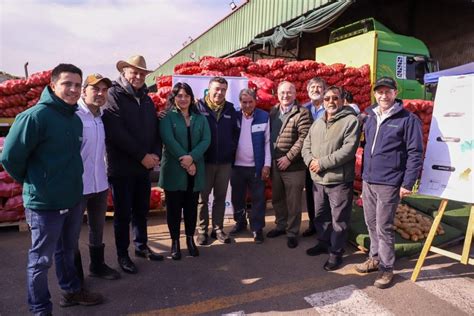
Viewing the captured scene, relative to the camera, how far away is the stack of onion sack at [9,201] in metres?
4.44

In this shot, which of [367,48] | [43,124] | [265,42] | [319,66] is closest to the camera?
[43,124]

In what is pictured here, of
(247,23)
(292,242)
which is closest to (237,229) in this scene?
(292,242)

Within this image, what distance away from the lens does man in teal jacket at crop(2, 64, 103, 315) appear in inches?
85.7

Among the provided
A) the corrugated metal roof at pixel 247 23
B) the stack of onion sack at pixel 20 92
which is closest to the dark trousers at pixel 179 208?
the stack of onion sack at pixel 20 92

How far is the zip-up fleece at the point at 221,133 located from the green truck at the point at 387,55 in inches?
208

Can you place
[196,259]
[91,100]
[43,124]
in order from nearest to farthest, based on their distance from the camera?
[43,124] → [91,100] → [196,259]

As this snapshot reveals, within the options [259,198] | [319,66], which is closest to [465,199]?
[259,198]

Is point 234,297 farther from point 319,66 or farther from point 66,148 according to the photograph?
point 319,66

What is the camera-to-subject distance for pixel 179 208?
362 centimetres

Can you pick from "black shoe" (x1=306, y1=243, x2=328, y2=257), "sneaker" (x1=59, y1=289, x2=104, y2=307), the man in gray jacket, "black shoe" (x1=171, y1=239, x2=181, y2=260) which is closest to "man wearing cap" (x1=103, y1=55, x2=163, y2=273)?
"black shoe" (x1=171, y1=239, x2=181, y2=260)

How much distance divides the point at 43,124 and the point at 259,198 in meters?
2.62

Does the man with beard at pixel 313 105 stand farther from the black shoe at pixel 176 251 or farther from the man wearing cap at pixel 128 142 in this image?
the man wearing cap at pixel 128 142

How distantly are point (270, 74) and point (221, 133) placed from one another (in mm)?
3353

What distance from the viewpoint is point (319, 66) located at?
7375mm
